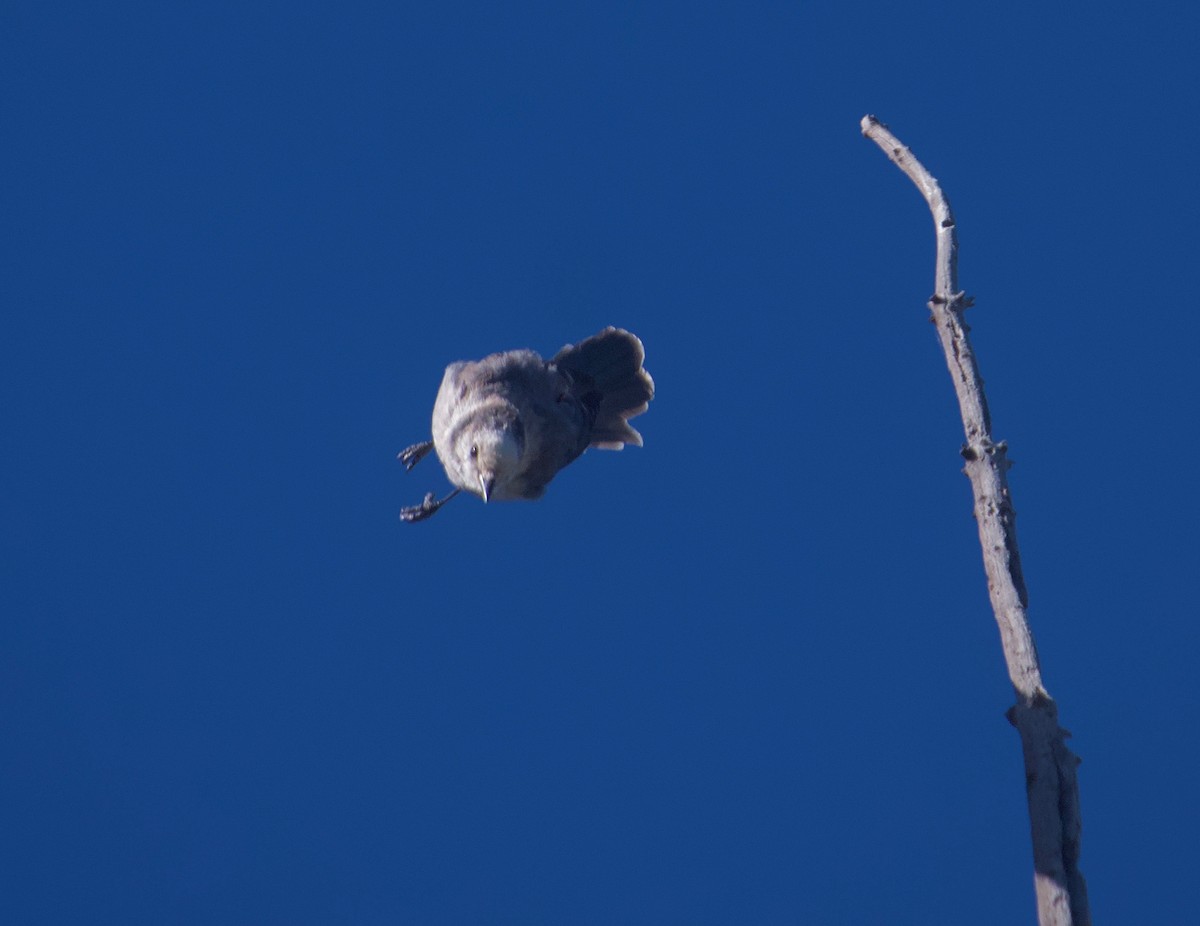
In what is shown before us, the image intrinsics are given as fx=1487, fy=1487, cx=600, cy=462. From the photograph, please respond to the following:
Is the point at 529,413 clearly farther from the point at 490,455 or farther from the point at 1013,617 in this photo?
the point at 1013,617

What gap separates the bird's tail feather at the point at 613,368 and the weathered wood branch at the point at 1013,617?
2.95m

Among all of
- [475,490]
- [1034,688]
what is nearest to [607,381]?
[475,490]

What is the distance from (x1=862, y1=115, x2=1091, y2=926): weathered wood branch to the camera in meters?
2.75

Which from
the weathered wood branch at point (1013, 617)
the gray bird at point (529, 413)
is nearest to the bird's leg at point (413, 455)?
the gray bird at point (529, 413)

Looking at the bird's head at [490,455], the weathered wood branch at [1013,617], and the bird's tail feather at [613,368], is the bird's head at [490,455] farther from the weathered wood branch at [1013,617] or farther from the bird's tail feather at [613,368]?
the weathered wood branch at [1013,617]

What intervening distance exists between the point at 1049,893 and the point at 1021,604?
2.00ft

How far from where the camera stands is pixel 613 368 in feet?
21.7

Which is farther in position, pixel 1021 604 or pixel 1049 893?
pixel 1021 604

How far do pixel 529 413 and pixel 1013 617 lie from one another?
10.1ft

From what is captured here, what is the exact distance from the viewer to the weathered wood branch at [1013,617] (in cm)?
275

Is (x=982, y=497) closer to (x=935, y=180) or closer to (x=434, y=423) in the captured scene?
(x=935, y=180)

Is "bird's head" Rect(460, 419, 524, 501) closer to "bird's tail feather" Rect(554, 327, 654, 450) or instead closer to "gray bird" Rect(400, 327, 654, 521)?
"gray bird" Rect(400, 327, 654, 521)

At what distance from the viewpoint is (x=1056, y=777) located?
2863 millimetres

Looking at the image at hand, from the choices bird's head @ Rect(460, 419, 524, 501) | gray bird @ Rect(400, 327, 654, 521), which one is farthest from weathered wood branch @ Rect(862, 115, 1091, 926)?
gray bird @ Rect(400, 327, 654, 521)
